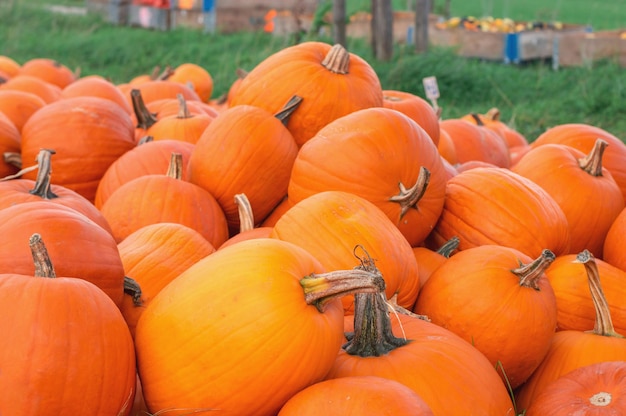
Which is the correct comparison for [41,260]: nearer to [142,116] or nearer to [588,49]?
[142,116]

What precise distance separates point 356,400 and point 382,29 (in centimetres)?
786

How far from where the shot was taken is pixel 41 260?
163 cm

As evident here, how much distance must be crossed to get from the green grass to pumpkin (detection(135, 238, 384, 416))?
5.72 meters

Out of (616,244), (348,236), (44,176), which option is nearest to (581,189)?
(616,244)

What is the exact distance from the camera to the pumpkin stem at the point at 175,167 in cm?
291

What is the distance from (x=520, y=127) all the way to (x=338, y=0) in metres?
2.55

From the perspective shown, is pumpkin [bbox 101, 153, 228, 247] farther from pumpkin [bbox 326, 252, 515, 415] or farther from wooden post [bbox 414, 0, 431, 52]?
wooden post [bbox 414, 0, 431, 52]

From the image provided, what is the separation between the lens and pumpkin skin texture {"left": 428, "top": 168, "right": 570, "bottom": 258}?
8.40ft

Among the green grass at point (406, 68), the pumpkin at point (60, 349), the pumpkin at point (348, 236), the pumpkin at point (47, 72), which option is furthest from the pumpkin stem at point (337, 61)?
the green grass at point (406, 68)

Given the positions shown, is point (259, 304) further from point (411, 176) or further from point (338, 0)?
point (338, 0)

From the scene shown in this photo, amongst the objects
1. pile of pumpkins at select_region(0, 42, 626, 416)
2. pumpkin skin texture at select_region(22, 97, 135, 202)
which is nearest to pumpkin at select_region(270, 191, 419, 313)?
pile of pumpkins at select_region(0, 42, 626, 416)

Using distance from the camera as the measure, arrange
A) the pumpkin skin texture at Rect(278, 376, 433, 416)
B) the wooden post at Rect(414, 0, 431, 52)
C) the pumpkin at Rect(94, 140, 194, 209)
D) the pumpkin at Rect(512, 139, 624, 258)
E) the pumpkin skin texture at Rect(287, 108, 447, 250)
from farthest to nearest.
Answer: the wooden post at Rect(414, 0, 431, 52) → the pumpkin at Rect(94, 140, 194, 209) → the pumpkin at Rect(512, 139, 624, 258) → the pumpkin skin texture at Rect(287, 108, 447, 250) → the pumpkin skin texture at Rect(278, 376, 433, 416)

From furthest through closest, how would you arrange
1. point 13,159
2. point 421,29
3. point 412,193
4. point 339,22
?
point 421,29, point 339,22, point 13,159, point 412,193

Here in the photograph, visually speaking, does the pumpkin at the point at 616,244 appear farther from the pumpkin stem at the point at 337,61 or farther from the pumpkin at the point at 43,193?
the pumpkin at the point at 43,193
